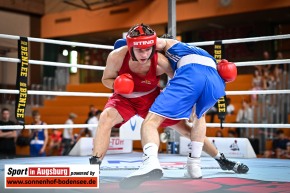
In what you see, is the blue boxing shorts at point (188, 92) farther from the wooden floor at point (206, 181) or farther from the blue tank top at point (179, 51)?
the wooden floor at point (206, 181)

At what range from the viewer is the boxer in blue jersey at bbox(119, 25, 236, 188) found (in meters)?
2.08

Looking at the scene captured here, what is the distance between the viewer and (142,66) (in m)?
2.33

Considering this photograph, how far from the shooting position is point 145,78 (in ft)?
7.86

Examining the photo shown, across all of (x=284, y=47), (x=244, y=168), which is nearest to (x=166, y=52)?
(x=244, y=168)

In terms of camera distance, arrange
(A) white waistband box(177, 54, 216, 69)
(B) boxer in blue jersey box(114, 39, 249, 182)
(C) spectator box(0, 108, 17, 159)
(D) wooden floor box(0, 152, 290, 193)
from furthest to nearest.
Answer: (C) spectator box(0, 108, 17, 159)
(B) boxer in blue jersey box(114, 39, 249, 182)
(A) white waistband box(177, 54, 216, 69)
(D) wooden floor box(0, 152, 290, 193)

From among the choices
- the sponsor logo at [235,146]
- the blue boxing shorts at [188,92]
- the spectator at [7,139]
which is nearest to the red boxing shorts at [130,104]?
the blue boxing shorts at [188,92]

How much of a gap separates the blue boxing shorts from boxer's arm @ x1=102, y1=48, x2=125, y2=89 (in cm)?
32

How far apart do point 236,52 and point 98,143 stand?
975 centimetres

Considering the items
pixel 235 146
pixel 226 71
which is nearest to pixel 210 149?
pixel 226 71

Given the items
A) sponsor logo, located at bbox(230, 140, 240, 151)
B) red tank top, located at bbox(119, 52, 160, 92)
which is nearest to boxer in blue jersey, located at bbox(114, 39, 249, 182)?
red tank top, located at bbox(119, 52, 160, 92)

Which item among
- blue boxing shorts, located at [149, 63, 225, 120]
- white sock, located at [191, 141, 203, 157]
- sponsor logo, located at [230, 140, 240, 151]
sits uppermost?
blue boxing shorts, located at [149, 63, 225, 120]

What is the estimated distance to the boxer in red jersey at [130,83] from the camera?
217 cm

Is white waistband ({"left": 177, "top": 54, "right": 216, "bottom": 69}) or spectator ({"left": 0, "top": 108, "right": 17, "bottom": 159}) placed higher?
white waistband ({"left": 177, "top": 54, "right": 216, "bottom": 69})

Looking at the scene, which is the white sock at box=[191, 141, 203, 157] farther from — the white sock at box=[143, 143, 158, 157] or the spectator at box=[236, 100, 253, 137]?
the spectator at box=[236, 100, 253, 137]
